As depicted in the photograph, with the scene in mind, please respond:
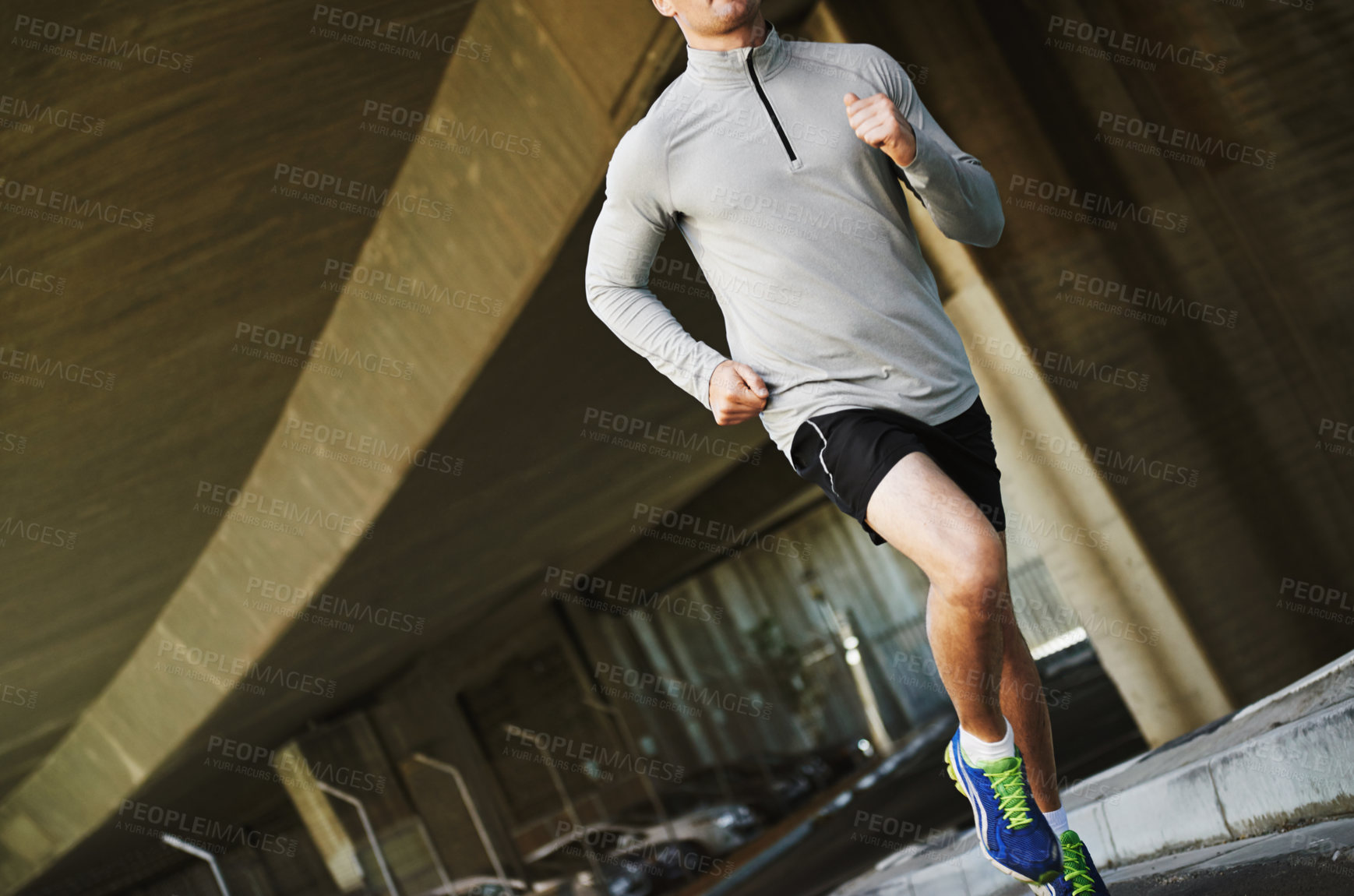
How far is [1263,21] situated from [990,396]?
257 centimetres

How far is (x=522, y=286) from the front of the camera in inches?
295

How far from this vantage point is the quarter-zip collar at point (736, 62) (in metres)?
2.65

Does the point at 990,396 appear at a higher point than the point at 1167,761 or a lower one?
higher

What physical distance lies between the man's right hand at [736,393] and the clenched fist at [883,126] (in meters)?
0.56

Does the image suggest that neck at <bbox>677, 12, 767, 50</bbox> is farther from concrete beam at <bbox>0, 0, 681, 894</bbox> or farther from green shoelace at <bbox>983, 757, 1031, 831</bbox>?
concrete beam at <bbox>0, 0, 681, 894</bbox>

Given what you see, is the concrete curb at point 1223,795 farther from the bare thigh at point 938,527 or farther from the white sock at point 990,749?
the bare thigh at point 938,527

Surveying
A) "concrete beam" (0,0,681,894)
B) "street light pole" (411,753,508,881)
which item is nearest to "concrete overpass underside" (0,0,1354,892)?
"concrete beam" (0,0,681,894)

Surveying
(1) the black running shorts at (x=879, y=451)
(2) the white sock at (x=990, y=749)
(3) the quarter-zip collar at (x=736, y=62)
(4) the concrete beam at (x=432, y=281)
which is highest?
(4) the concrete beam at (x=432, y=281)

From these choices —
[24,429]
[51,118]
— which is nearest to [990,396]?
Result: [51,118]

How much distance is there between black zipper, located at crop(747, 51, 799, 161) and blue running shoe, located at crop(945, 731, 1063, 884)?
1369 millimetres

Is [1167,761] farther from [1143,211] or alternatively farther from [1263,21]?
[1263,21]

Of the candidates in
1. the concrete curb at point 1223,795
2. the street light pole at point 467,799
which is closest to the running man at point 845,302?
the concrete curb at point 1223,795

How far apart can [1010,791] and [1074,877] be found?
25 cm

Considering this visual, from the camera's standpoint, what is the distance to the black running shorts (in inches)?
94.6
